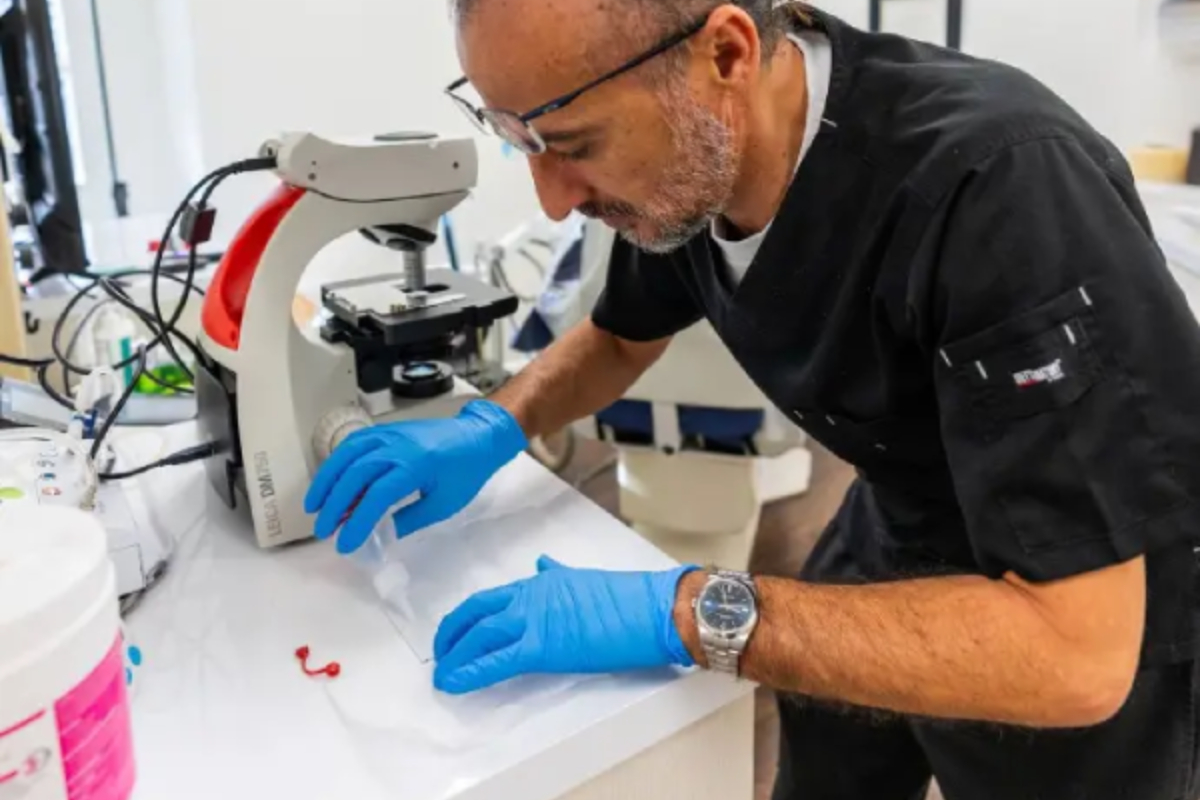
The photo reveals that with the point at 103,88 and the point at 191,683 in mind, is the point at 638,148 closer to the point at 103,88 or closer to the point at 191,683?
the point at 191,683

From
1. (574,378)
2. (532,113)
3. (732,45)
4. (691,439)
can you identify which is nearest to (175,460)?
(574,378)

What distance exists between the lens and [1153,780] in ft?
2.90

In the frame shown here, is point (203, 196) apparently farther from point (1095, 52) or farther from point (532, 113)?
point (1095, 52)

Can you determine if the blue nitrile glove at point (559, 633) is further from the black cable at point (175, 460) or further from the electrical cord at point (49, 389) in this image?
the electrical cord at point (49, 389)

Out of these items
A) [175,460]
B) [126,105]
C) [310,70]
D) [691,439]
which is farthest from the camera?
[310,70]

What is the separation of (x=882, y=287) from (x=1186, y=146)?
63.0 inches

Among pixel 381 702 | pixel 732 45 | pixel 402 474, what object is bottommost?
pixel 381 702

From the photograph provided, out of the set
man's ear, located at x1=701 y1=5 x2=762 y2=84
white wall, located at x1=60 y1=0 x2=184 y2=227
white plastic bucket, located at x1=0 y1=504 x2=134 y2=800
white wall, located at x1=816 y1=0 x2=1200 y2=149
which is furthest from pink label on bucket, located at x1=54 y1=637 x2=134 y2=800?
white wall, located at x1=816 y1=0 x2=1200 y2=149

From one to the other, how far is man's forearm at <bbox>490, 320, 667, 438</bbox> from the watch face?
392mm

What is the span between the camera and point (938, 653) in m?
0.71

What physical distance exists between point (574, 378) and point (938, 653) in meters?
0.56

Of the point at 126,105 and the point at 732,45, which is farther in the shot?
the point at 126,105


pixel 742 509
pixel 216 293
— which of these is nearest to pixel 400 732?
pixel 216 293

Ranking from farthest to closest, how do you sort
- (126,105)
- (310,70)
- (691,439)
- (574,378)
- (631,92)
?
(310,70), (126,105), (691,439), (574,378), (631,92)
